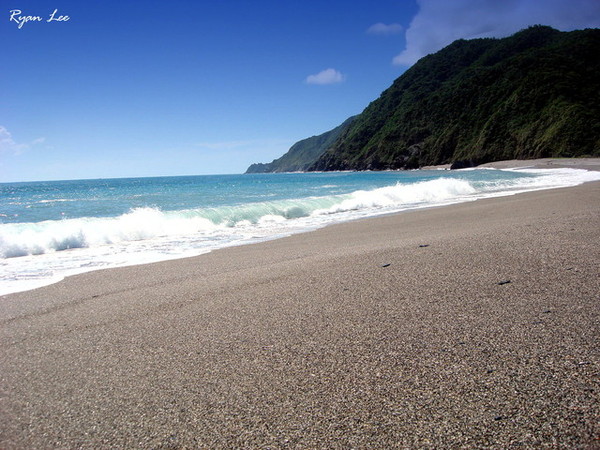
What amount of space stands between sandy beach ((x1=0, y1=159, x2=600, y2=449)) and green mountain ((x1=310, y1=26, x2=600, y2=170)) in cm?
6817

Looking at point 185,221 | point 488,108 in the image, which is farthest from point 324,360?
point 488,108

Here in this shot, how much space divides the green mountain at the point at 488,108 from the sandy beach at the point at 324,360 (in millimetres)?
68171

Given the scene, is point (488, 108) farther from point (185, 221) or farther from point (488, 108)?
point (185, 221)

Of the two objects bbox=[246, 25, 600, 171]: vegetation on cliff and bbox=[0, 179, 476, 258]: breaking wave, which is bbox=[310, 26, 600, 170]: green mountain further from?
bbox=[0, 179, 476, 258]: breaking wave

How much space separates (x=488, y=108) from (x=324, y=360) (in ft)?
328

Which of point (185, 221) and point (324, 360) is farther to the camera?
point (185, 221)

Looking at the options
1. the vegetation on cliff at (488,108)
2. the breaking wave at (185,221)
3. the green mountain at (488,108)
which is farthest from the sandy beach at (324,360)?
the vegetation on cliff at (488,108)

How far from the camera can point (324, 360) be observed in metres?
2.46

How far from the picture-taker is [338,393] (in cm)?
207

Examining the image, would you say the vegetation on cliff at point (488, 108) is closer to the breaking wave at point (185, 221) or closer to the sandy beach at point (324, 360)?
the breaking wave at point (185, 221)

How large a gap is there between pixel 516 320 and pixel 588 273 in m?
1.62

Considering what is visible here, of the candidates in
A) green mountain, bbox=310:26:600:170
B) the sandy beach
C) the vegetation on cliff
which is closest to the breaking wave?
the sandy beach

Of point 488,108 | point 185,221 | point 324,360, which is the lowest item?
point 324,360

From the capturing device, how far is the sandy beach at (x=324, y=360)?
5.93 ft
